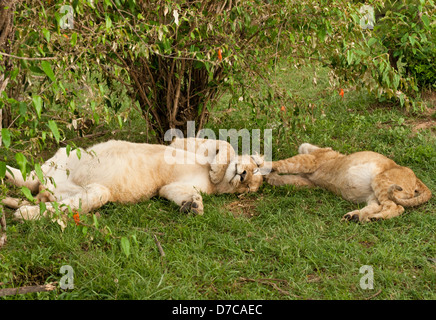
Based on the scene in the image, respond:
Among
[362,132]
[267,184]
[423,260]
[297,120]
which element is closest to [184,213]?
[267,184]

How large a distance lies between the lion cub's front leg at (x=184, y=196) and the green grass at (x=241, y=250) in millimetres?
82

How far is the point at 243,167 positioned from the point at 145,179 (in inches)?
38.3

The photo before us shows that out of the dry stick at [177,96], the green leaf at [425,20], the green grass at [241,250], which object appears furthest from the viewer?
the green leaf at [425,20]

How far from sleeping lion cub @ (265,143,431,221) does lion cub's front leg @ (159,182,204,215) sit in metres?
1.04

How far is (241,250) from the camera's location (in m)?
3.98

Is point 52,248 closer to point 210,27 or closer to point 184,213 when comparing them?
point 184,213

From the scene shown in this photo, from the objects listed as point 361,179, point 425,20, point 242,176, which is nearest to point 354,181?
point 361,179

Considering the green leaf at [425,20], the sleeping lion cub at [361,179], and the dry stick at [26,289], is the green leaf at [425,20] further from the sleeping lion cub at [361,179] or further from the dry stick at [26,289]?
the dry stick at [26,289]

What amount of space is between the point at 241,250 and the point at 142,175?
132 centimetres

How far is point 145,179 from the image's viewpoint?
15.7ft

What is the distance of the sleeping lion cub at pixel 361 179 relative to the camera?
15.0 ft

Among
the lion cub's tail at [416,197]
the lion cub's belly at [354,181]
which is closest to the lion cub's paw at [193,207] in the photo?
the lion cub's belly at [354,181]

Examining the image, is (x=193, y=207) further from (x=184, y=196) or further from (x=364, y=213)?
(x=364, y=213)

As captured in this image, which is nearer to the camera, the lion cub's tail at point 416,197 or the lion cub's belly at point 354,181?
the lion cub's tail at point 416,197
